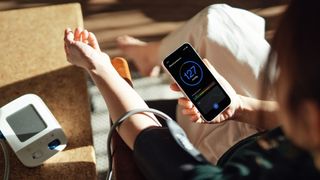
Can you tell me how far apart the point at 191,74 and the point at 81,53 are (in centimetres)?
19

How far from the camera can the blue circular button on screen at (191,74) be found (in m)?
0.88

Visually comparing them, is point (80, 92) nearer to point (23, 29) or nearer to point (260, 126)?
point (23, 29)

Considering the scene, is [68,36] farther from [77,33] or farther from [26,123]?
[26,123]

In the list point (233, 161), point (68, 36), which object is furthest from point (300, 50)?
point (68, 36)

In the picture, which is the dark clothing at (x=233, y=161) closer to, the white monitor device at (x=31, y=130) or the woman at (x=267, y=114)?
the woman at (x=267, y=114)

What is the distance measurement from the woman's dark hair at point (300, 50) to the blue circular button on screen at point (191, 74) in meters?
0.30

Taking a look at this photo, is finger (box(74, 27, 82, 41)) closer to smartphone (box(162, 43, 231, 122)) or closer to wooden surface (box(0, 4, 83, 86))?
wooden surface (box(0, 4, 83, 86))

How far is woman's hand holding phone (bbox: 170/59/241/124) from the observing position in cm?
89

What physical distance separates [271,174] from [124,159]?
0.25 metres

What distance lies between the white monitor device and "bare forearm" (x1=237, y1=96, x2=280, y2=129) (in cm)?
31

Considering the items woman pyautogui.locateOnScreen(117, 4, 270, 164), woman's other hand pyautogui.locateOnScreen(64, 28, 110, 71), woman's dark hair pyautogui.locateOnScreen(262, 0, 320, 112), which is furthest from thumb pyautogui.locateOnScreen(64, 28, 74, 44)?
woman's dark hair pyautogui.locateOnScreen(262, 0, 320, 112)

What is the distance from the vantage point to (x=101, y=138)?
4.64ft

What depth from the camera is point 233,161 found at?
0.75 metres

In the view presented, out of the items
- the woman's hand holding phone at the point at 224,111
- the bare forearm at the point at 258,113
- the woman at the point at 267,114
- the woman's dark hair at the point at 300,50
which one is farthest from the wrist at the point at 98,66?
the woman's dark hair at the point at 300,50
